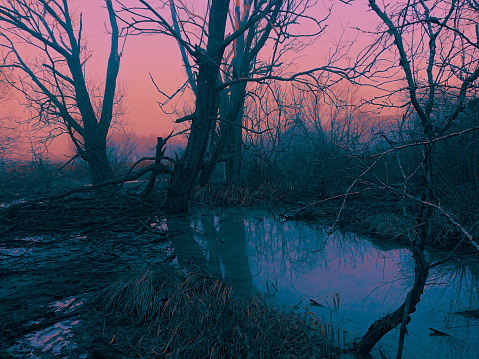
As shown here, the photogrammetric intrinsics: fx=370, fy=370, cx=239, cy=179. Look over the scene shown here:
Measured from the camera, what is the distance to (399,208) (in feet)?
29.3

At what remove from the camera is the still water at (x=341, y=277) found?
151 inches

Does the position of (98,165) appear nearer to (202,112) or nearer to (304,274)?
(202,112)

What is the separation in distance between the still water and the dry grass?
55 centimetres

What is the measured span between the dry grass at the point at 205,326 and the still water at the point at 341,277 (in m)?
0.55

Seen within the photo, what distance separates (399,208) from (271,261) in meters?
4.31

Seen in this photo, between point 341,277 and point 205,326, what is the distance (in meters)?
2.86

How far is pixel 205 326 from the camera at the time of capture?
10.7ft

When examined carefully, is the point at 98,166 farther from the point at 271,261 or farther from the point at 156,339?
the point at 156,339

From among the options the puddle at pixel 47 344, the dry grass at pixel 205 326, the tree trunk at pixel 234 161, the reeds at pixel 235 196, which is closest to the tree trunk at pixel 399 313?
the dry grass at pixel 205 326

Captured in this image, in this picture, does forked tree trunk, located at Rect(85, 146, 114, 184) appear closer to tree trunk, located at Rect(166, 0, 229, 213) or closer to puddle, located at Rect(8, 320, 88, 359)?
tree trunk, located at Rect(166, 0, 229, 213)

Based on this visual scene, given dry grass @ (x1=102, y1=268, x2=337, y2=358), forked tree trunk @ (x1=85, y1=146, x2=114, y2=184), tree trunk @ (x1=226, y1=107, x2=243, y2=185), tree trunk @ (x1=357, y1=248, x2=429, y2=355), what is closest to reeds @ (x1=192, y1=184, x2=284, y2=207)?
tree trunk @ (x1=226, y1=107, x2=243, y2=185)

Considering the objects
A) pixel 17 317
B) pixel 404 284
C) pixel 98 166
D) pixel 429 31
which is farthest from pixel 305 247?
pixel 98 166

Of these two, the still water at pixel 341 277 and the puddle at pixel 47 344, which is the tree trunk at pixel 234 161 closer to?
the still water at pixel 341 277

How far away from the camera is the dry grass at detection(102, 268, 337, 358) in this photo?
3.05 meters
